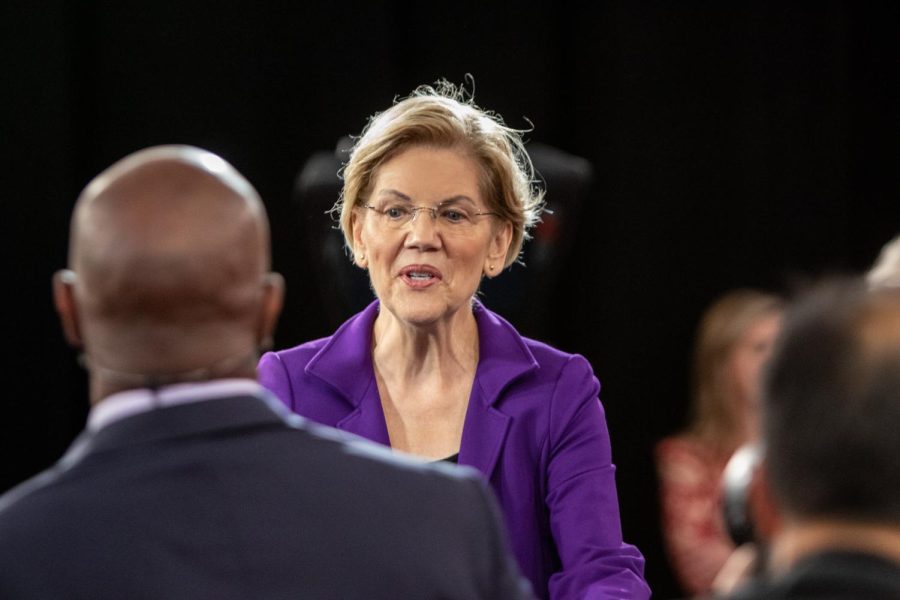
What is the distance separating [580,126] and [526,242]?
1.21 feet

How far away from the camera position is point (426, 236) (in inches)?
104

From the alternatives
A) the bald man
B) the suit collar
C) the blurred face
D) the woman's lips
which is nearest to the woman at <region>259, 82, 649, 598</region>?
the woman's lips

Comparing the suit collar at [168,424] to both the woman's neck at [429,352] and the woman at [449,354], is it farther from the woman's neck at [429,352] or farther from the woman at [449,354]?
the woman's neck at [429,352]

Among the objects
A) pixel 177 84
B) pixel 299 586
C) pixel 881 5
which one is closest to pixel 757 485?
pixel 299 586

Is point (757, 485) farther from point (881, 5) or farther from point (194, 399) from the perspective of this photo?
point (881, 5)

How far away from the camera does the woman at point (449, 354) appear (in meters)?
2.55

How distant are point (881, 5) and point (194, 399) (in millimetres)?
3501

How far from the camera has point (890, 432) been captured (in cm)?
108

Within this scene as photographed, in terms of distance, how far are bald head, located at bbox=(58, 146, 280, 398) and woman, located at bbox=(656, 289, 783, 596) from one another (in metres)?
2.57

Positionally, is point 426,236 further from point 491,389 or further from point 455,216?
point 491,389

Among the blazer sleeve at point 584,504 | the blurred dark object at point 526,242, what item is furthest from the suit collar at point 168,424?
the blurred dark object at point 526,242

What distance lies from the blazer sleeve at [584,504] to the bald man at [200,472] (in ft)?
3.00

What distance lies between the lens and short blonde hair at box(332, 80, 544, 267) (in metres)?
2.68

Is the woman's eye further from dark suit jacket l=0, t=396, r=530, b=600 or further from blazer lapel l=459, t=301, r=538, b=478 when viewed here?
dark suit jacket l=0, t=396, r=530, b=600
